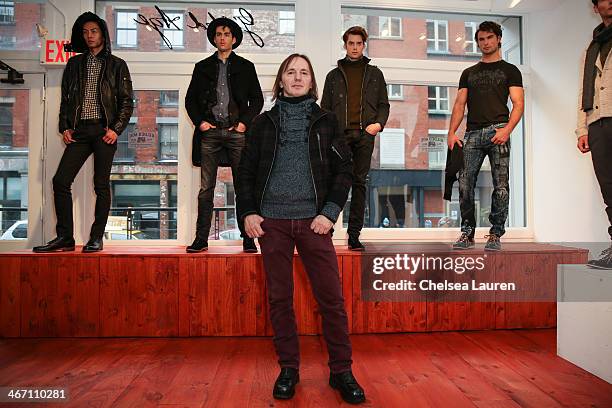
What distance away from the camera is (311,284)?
6.29ft

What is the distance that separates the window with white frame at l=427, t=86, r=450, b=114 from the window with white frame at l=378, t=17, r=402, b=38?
23.2 inches

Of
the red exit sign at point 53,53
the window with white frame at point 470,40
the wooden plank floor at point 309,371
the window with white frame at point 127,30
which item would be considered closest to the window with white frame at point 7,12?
the red exit sign at point 53,53

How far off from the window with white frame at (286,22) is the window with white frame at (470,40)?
1618 millimetres

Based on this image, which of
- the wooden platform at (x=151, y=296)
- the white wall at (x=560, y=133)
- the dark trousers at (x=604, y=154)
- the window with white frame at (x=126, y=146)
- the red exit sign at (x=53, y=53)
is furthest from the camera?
the window with white frame at (x=126, y=146)

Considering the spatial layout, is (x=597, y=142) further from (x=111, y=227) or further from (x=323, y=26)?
(x=111, y=227)

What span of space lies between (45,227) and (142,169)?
2.97 feet

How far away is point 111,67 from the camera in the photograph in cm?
301

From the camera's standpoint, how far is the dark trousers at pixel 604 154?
2.37 metres

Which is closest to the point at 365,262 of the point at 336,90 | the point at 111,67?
the point at 336,90

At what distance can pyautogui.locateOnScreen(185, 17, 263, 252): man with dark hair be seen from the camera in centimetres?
291

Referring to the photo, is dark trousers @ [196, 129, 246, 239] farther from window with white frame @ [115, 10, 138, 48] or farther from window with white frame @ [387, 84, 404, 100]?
window with white frame @ [387, 84, 404, 100]

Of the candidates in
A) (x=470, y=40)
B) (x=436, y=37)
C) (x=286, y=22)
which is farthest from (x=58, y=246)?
(x=470, y=40)

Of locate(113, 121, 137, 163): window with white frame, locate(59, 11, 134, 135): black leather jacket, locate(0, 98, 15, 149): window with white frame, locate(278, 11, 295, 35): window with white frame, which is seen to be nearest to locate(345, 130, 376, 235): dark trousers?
locate(278, 11, 295, 35): window with white frame

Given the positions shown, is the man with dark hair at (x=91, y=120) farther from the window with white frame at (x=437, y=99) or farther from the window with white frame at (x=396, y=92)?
the window with white frame at (x=437, y=99)
